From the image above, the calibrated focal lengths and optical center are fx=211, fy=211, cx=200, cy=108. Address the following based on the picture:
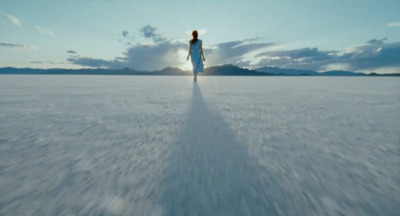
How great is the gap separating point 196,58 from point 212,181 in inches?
340

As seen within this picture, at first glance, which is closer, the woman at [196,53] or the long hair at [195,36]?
the long hair at [195,36]

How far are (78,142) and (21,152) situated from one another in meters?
0.36

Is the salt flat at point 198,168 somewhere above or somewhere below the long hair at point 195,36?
below

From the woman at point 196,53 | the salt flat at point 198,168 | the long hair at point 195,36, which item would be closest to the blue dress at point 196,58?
the woman at point 196,53

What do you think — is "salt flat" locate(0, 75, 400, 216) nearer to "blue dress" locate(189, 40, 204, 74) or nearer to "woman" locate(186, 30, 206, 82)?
"woman" locate(186, 30, 206, 82)

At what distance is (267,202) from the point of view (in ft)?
3.10

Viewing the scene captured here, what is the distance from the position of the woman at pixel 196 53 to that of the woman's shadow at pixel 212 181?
7.46 m

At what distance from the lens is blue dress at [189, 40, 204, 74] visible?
8.96 m

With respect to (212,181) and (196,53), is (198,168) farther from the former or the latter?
(196,53)

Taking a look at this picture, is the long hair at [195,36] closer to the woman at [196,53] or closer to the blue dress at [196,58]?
the woman at [196,53]

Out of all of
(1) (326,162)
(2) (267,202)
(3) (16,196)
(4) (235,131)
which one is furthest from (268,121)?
(3) (16,196)

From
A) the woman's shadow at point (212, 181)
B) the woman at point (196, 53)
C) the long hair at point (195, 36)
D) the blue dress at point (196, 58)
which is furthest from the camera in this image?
the blue dress at point (196, 58)

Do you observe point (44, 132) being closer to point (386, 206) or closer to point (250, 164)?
point (250, 164)

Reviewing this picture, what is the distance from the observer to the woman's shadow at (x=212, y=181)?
0.91m
